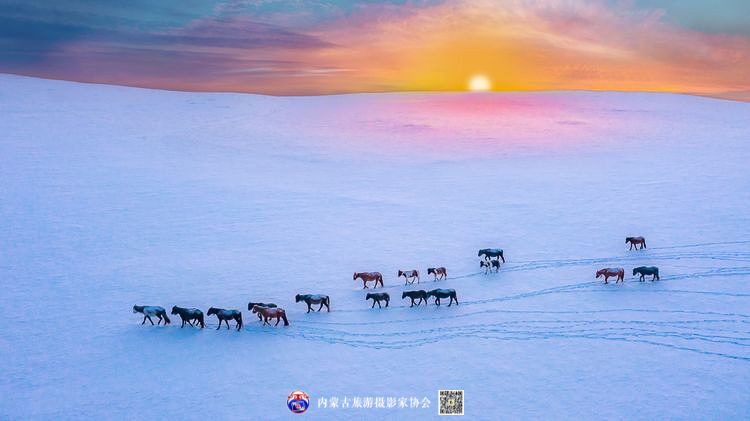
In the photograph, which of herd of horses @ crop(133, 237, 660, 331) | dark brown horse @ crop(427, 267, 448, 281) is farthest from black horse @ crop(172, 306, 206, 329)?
dark brown horse @ crop(427, 267, 448, 281)

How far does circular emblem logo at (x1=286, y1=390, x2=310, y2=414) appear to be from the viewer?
955 centimetres

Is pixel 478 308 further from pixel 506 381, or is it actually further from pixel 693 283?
pixel 693 283

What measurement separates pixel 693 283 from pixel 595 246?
11.6 feet

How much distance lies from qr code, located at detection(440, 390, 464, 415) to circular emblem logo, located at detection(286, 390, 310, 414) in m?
2.48

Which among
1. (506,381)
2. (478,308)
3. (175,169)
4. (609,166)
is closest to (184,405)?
(506,381)

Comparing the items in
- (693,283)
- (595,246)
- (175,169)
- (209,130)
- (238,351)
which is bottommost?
(238,351)

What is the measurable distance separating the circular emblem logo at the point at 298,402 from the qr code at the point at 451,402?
2.48 metres

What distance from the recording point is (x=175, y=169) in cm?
2834

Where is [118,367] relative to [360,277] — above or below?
below

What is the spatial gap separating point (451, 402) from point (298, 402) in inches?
110

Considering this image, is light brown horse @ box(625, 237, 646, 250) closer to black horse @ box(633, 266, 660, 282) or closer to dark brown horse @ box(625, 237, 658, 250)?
dark brown horse @ box(625, 237, 658, 250)

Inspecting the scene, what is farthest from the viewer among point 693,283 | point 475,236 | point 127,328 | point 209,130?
point 209,130

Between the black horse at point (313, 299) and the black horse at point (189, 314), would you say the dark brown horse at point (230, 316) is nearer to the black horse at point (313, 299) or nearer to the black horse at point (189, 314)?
the black horse at point (189, 314)

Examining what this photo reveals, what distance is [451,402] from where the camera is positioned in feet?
31.5
